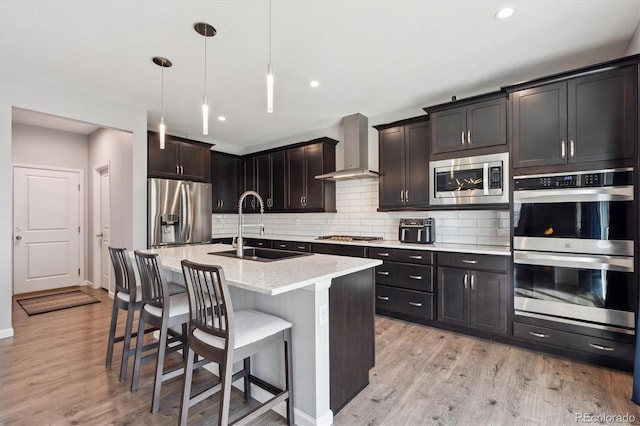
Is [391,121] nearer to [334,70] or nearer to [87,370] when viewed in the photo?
[334,70]

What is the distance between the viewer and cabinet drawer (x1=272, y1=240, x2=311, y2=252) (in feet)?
14.7

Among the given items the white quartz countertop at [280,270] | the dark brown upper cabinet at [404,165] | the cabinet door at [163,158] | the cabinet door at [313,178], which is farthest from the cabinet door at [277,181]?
the white quartz countertop at [280,270]

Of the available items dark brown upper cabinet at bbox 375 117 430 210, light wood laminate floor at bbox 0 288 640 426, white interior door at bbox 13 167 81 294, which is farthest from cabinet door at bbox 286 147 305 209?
white interior door at bbox 13 167 81 294

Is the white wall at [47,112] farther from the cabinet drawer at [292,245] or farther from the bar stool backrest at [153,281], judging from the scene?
the bar stool backrest at [153,281]

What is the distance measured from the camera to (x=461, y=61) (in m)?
2.92

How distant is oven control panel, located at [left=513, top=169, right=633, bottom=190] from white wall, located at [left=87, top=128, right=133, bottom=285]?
4549 mm

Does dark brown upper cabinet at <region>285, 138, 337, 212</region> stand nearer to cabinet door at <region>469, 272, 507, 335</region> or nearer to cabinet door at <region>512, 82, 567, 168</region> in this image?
→ cabinet door at <region>469, 272, 507, 335</region>

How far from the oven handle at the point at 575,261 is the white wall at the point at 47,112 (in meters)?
4.42

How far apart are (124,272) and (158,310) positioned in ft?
1.83

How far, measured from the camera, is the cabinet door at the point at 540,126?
8.76 feet

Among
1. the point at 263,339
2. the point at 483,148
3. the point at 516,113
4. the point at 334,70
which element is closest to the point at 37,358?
the point at 263,339

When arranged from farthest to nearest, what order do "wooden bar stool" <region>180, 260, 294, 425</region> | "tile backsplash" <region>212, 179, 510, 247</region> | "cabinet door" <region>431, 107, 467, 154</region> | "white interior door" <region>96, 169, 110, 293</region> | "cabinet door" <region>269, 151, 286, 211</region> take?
1. "cabinet door" <region>269, 151, 286, 211</region>
2. "white interior door" <region>96, 169, 110, 293</region>
3. "tile backsplash" <region>212, 179, 510, 247</region>
4. "cabinet door" <region>431, 107, 467, 154</region>
5. "wooden bar stool" <region>180, 260, 294, 425</region>

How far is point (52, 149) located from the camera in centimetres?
511

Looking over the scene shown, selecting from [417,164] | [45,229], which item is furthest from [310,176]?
[45,229]
